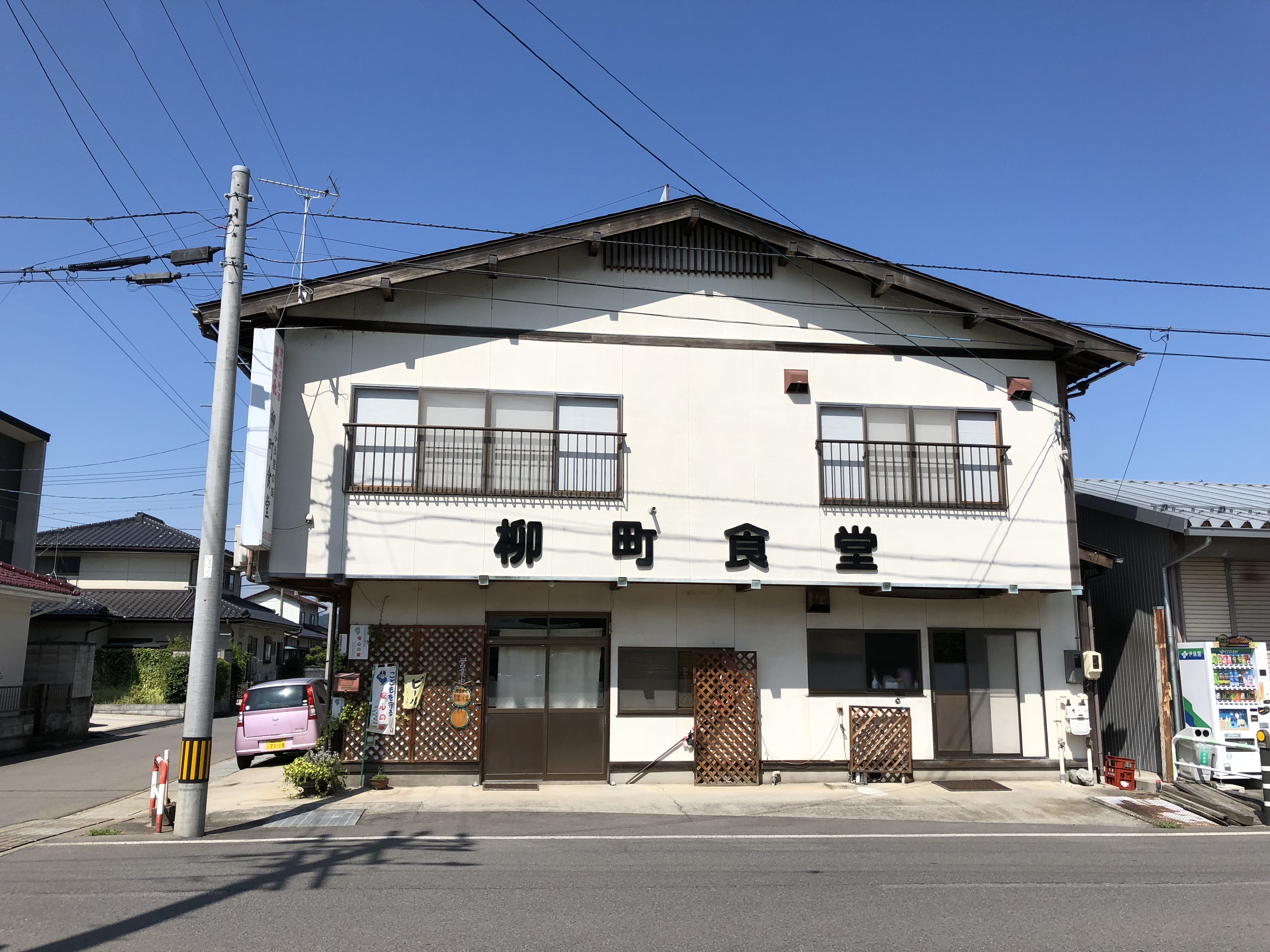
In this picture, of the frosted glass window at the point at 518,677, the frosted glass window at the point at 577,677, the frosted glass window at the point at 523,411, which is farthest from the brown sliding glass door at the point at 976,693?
the frosted glass window at the point at 523,411

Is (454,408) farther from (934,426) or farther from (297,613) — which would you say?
(297,613)

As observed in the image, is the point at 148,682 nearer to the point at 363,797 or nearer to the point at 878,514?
the point at 363,797

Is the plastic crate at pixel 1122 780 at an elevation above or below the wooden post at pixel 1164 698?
below

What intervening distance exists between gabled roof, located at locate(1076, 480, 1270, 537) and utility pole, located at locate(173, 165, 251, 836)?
14.0m

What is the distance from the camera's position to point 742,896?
303 inches

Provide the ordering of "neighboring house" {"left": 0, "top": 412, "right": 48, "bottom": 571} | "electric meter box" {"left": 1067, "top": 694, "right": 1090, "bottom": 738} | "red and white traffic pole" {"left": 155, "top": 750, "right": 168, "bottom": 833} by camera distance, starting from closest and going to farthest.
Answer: "red and white traffic pole" {"left": 155, "top": 750, "right": 168, "bottom": 833} → "electric meter box" {"left": 1067, "top": 694, "right": 1090, "bottom": 738} → "neighboring house" {"left": 0, "top": 412, "right": 48, "bottom": 571}

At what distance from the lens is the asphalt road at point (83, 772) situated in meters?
13.4

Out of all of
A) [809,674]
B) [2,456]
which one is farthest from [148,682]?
[809,674]

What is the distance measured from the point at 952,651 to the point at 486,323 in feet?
31.2

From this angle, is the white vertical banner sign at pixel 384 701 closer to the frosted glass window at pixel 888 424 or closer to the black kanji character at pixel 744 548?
the black kanji character at pixel 744 548

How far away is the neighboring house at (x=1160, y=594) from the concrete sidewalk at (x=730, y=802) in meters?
2.22

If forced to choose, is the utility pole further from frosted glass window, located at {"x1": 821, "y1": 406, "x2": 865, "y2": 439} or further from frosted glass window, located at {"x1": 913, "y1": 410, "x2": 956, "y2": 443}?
frosted glass window, located at {"x1": 913, "y1": 410, "x2": 956, "y2": 443}

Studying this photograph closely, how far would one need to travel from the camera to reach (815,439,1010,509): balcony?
14992mm

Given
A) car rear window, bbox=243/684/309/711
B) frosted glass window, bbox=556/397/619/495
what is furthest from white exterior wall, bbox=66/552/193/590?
frosted glass window, bbox=556/397/619/495
